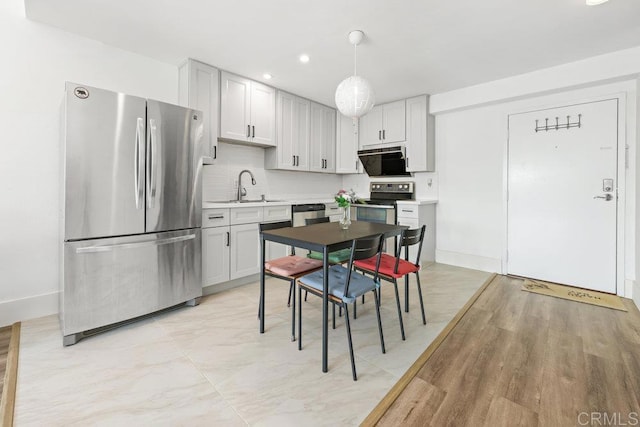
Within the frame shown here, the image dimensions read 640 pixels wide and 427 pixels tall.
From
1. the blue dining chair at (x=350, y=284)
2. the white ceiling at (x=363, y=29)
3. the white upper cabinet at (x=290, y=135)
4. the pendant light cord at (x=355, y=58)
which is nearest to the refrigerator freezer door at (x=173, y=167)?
the white ceiling at (x=363, y=29)

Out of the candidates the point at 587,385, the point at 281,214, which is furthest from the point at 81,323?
the point at 587,385

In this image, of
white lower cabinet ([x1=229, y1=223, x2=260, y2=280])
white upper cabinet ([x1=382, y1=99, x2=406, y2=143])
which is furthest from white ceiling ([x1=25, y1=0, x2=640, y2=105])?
white lower cabinet ([x1=229, y1=223, x2=260, y2=280])

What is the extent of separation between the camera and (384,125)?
475 cm

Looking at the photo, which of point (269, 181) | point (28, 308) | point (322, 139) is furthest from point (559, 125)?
point (28, 308)

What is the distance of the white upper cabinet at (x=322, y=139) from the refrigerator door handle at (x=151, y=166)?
2.57 m

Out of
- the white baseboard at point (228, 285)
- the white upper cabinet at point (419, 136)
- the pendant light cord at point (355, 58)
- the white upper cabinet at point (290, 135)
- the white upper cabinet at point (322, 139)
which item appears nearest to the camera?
the pendant light cord at point (355, 58)

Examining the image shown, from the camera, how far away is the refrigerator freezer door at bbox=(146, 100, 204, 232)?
248 centimetres

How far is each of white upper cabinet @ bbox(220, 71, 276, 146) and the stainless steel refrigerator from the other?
0.79 meters

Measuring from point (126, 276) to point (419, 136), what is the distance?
13.4 ft

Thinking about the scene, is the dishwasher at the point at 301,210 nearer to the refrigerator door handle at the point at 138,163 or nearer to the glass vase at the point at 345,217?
the glass vase at the point at 345,217

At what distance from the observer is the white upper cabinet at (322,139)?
474 cm

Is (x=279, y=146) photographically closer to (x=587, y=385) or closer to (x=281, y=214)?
(x=281, y=214)

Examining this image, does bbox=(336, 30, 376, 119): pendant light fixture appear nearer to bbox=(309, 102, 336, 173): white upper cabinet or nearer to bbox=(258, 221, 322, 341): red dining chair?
bbox=(258, 221, 322, 341): red dining chair

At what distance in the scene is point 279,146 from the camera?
4203 millimetres
